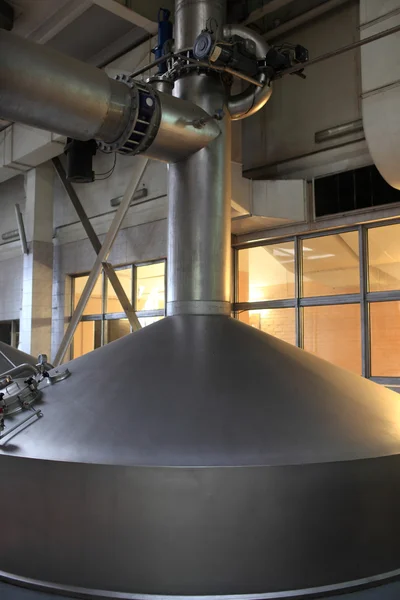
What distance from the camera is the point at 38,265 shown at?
11.1m

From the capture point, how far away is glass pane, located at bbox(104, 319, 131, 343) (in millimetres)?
10578

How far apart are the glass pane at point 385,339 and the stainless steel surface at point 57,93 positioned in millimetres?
4971

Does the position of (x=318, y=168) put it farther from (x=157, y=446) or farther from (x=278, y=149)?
(x=157, y=446)

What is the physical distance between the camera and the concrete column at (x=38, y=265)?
35.0ft

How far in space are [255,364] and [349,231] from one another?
4926 mm

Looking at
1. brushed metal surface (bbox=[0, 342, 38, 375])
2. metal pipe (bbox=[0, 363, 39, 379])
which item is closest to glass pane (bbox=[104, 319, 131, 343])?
brushed metal surface (bbox=[0, 342, 38, 375])

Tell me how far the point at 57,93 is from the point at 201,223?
1.07 m

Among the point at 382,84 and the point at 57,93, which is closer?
the point at 57,93

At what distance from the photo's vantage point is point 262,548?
2287mm

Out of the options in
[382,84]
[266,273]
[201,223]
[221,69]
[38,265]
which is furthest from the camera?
[38,265]

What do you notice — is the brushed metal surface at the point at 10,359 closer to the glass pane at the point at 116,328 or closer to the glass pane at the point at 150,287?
the glass pane at the point at 150,287

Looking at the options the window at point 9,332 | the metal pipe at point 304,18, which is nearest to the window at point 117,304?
the window at point 9,332

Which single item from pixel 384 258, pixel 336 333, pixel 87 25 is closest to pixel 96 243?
pixel 87 25

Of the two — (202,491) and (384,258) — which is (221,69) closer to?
(202,491)
